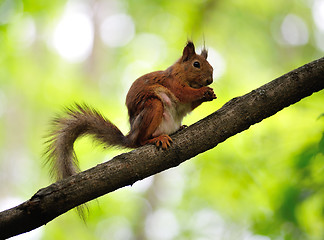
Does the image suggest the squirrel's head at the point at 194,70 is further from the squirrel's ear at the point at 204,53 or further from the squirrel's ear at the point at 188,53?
the squirrel's ear at the point at 204,53

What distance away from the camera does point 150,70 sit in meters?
9.46

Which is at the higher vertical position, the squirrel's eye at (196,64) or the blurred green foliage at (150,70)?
the blurred green foliage at (150,70)

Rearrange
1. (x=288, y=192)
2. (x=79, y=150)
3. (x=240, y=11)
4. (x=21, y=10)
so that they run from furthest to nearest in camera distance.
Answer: (x=240, y=11) < (x=79, y=150) < (x=21, y=10) < (x=288, y=192)

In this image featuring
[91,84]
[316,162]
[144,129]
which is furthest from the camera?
[91,84]

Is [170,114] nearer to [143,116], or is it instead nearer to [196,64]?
[143,116]

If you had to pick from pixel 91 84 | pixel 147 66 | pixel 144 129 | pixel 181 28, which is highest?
pixel 91 84

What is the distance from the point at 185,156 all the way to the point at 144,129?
704 millimetres

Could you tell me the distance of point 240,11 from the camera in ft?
32.2

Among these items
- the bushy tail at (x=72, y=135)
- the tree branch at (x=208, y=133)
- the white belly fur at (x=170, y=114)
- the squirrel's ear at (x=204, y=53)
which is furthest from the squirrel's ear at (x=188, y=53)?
the tree branch at (x=208, y=133)

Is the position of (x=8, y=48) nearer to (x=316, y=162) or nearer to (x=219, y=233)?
(x=219, y=233)

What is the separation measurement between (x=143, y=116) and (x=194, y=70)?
0.84 meters

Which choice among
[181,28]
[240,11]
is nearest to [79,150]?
Answer: [181,28]

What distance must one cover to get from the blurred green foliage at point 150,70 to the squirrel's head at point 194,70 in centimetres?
179

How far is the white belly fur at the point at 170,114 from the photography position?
3.32 metres
